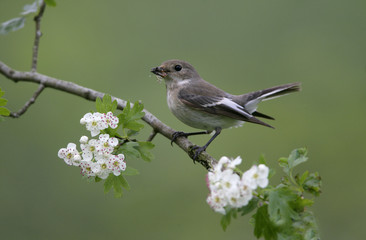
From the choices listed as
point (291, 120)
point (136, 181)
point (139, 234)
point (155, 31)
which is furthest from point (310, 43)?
point (139, 234)

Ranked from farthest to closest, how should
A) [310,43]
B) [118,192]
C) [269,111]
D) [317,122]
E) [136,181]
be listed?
[310,43] → [269,111] → [317,122] → [136,181] → [118,192]

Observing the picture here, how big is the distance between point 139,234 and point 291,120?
300 centimetres

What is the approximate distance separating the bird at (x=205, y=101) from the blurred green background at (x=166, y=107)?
146 centimetres

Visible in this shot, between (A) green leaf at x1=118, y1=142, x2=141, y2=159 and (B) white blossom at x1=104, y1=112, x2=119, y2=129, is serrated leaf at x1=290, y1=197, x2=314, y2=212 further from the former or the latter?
(B) white blossom at x1=104, y1=112, x2=119, y2=129

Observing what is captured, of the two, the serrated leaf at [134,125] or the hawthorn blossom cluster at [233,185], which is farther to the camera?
the serrated leaf at [134,125]

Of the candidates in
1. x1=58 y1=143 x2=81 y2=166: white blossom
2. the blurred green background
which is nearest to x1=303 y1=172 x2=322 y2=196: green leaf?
x1=58 y1=143 x2=81 y2=166: white blossom

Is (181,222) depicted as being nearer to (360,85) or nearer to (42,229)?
(42,229)

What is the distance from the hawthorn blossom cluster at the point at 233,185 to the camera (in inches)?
70.9

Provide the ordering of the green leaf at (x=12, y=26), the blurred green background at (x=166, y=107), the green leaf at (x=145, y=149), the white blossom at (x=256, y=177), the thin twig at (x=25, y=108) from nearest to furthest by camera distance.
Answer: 1. the white blossom at (x=256, y=177)
2. the green leaf at (x=145, y=149)
3. the green leaf at (x=12, y=26)
4. the thin twig at (x=25, y=108)
5. the blurred green background at (x=166, y=107)

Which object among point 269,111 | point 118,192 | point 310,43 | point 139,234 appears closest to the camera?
point 118,192

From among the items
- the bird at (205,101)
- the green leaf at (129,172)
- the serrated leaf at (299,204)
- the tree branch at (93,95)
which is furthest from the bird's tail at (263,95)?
the serrated leaf at (299,204)

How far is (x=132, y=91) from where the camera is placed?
604 centimetres

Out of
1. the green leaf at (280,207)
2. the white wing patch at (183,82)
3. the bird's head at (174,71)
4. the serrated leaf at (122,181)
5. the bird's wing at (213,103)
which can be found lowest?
the serrated leaf at (122,181)

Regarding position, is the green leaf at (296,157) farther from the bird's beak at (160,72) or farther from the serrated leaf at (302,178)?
the bird's beak at (160,72)
